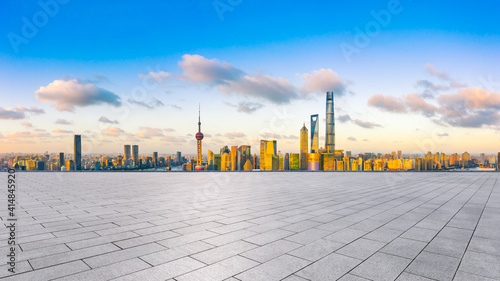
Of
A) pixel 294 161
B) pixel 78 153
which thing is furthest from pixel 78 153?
pixel 294 161

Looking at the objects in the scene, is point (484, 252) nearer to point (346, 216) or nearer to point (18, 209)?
point (346, 216)

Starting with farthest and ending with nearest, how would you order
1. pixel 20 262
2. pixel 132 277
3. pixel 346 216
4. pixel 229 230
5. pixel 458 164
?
pixel 458 164, pixel 346 216, pixel 229 230, pixel 20 262, pixel 132 277

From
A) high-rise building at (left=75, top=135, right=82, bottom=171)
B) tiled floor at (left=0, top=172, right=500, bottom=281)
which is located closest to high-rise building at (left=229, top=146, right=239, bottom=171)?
high-rise building at (left=75, top=135, right=82, bottom=171)

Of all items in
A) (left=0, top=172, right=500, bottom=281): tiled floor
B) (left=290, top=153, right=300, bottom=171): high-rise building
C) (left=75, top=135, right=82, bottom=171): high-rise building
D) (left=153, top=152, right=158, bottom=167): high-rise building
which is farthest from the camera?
(left=153, top=152, right=158, bottom=167): high-rise building

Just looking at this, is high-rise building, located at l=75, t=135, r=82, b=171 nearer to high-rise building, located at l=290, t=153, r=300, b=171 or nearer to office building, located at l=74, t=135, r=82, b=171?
office building, located at l=74, t=135, r=82, b=171

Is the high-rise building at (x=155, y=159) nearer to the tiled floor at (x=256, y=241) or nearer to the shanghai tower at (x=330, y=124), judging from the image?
the tiled floor at (x=256, y=241)

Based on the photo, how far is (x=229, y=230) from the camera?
20.9 feet

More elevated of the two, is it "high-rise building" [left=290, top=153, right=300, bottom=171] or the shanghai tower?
the shanghai tower

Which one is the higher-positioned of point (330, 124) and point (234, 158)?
point (330, 124)

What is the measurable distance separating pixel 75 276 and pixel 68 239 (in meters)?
2.18

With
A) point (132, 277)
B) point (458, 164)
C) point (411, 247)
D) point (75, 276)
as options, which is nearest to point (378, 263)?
point (411, 247)

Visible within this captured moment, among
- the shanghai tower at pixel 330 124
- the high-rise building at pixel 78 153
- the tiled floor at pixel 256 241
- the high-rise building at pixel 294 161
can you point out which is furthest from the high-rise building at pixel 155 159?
the shanghai tower at pixel 330 124

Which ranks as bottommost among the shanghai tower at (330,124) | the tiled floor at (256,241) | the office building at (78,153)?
the tiled floor at (256,241)

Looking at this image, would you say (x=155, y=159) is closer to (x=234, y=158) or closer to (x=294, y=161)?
(x=234, y=158)
